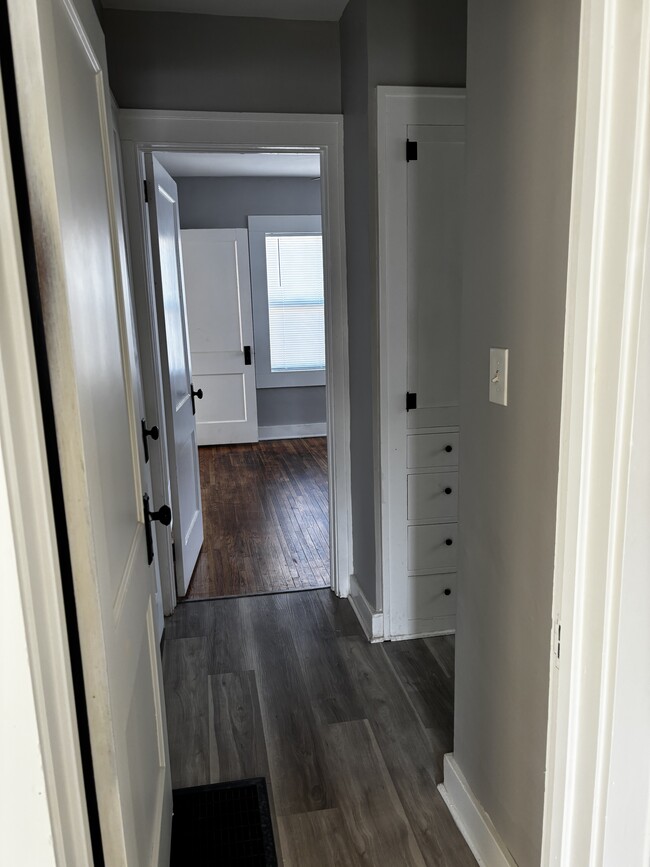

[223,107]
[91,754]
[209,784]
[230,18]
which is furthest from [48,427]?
[230,18]

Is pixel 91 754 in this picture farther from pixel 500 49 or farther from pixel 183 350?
pixel 183 350

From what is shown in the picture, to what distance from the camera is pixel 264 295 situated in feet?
21.1

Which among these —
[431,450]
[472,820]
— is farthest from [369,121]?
[472,820]

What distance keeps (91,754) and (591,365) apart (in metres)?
0.87

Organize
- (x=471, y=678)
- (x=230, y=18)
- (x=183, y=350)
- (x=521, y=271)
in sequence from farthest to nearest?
1. (x=183, y=350)
2. (x=230, y=18)
3. (x=471, y=678)
4. (x=521, y=271)

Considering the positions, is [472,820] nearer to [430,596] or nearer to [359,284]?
[430,596]

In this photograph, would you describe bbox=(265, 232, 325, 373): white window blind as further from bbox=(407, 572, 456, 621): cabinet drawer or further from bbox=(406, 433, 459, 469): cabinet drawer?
bbox=(407, 572, 456, 621): cabinet drawer

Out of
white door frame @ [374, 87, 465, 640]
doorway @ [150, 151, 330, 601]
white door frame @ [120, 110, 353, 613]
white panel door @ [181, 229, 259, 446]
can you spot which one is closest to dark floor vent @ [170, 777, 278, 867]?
white door frame @ [374, 87, 465, 640]

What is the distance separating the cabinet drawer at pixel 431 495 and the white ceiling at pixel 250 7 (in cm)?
189

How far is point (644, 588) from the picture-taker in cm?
88

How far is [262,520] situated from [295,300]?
285cm

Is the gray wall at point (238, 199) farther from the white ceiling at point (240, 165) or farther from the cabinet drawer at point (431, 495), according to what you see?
the cabinet drawer at point (431, 495)

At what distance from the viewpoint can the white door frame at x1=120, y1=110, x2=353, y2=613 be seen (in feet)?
8.71

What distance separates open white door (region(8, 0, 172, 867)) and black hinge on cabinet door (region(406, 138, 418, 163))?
53.2 inches
